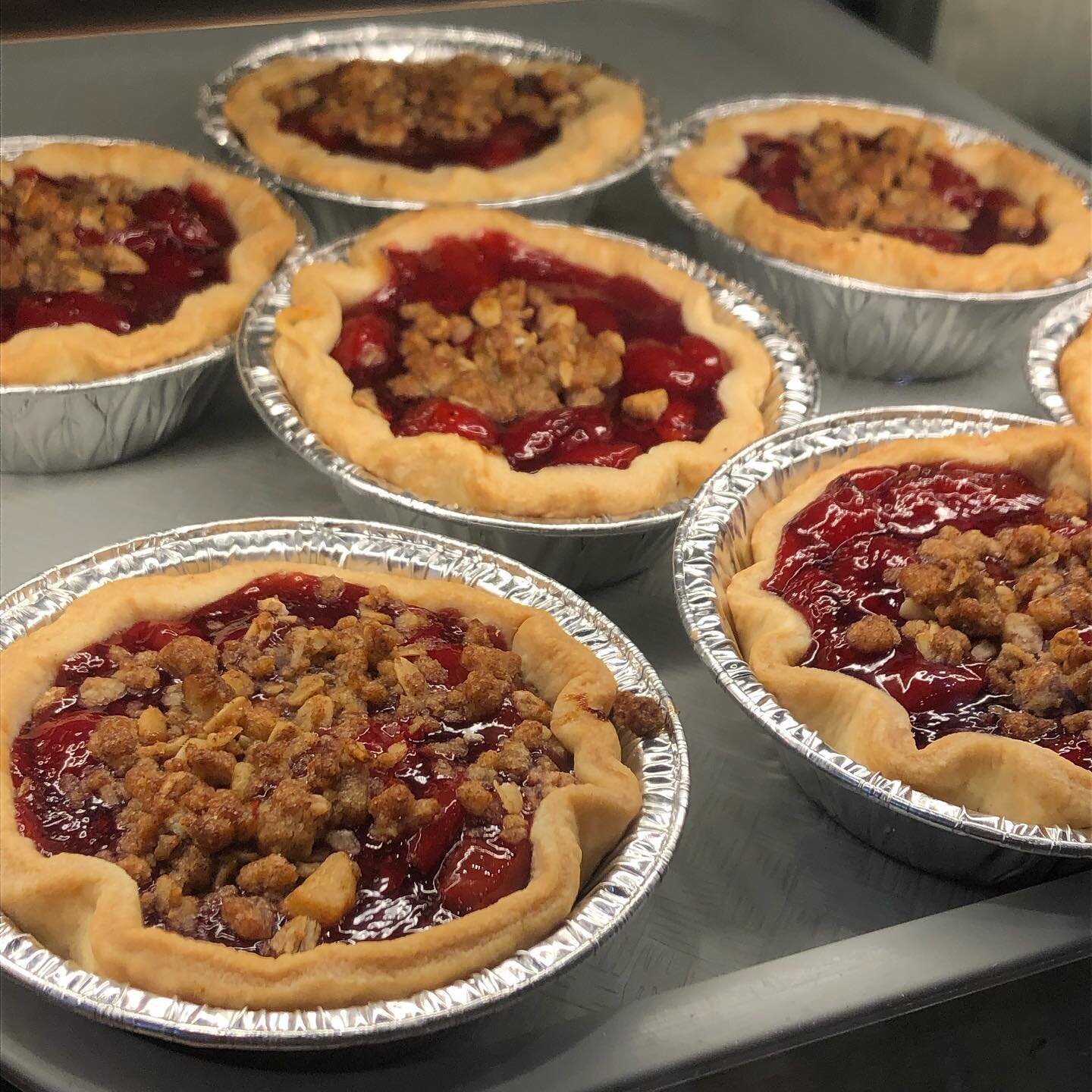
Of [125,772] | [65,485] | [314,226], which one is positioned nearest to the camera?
[125,772]

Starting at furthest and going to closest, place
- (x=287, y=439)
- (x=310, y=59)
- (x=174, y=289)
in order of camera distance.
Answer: (x=310, y=59)
(x=174, y=289)
(x=287, y=439)


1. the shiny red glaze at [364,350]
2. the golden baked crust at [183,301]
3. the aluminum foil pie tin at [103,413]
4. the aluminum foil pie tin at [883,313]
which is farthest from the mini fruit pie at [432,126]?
the aluminum foil pie tin at [103,413]

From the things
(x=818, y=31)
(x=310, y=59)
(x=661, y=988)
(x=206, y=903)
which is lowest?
(x=661, y=988)

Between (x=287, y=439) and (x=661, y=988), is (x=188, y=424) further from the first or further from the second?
(x=661, y=988)

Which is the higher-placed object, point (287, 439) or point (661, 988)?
point (287, 439)

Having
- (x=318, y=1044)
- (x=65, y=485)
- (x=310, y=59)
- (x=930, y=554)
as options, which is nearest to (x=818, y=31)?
(x=310, y=59)
